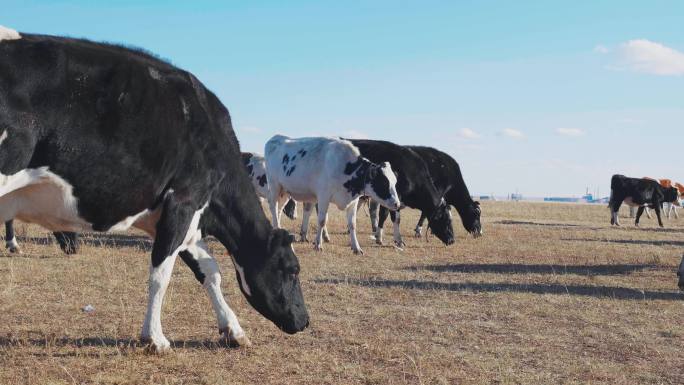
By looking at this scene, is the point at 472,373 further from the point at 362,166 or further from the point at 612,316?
the point at 362,166

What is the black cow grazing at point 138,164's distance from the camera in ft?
17.8

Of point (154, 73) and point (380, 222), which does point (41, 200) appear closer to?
point (154, 73)

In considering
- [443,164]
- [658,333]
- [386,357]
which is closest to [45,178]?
[386,357]

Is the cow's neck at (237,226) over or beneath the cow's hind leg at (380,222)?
over

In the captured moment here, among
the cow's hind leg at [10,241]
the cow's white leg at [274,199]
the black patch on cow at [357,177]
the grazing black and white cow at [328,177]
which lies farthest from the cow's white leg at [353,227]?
the cow's hind leg at [10,241]

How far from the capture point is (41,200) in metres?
5.73

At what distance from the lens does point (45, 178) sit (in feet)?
18.2

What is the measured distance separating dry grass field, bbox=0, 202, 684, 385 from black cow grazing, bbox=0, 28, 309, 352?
623 millimetres

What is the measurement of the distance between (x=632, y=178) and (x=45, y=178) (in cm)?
3654

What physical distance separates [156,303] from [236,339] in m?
0.91

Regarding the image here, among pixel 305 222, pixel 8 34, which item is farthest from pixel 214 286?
pixel 305 222

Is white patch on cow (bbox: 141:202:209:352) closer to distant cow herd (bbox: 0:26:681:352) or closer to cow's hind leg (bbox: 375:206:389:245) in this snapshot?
distant cow herd (bbox: 0:26:681:352)

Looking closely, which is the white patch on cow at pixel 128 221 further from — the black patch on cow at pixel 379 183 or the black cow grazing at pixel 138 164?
the black patch on cow at pixel 379 183

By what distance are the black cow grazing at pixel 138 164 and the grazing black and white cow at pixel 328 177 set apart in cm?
920
